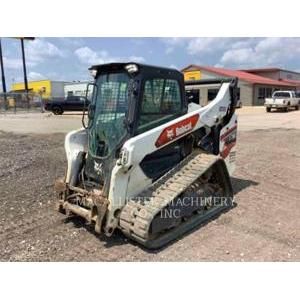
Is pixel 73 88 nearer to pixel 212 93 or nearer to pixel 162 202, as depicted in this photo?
pixel 212 93

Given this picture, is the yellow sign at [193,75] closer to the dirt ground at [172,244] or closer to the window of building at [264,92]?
the window of building at [264,92]

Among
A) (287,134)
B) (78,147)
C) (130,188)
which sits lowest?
(287,134)

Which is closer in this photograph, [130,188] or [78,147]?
[130,188]

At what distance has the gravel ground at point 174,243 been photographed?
450 cm

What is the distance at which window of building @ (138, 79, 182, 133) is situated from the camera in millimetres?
5148

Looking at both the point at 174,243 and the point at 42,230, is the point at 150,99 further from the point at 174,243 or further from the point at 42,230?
the point at 42,230

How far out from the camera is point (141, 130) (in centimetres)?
510

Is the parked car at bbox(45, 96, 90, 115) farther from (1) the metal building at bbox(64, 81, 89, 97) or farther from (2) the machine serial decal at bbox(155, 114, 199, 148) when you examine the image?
(2) the machine serial decal at bbox(155, 114, 199, 148)

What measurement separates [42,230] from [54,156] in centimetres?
490

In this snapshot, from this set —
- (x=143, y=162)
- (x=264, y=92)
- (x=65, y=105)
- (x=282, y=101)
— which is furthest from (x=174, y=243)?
→ (x=264, y=92)

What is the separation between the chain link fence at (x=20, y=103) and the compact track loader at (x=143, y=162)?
30.9 meters

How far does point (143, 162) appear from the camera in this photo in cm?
512

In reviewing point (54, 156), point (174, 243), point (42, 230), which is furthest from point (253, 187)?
point (54, 156)

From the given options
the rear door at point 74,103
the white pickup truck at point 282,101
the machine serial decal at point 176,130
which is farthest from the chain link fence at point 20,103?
the machine serial decal at point 176,130
